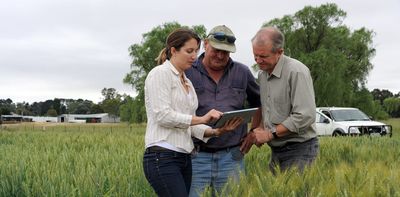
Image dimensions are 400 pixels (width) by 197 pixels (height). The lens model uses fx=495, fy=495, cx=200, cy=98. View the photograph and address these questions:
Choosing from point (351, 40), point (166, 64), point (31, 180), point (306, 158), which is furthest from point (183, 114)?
point (351, 40)

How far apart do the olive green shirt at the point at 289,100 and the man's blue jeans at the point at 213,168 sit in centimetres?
34

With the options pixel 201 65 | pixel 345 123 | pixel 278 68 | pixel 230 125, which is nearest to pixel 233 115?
pixel 230 125

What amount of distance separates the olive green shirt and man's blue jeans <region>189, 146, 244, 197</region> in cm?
34

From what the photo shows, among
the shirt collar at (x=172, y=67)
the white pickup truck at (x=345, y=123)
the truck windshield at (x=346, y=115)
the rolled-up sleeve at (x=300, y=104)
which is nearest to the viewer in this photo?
the shirt collar at (x=172, y=67)

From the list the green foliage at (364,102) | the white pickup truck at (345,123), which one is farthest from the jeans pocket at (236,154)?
the green foliage at (364,102)

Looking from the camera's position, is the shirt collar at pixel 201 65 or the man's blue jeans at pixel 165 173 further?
the shirt collar at pixel 201 65

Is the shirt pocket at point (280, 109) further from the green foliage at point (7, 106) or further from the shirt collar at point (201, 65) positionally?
A: the green foliage at point (7, 106)

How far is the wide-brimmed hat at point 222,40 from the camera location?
3.38 meters

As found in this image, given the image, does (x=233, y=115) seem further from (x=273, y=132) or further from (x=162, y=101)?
(x=162, y=101)

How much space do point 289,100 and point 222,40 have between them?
625 mm

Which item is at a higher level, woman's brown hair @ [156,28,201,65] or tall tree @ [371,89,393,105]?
tall tree @ [371,89,393,105]

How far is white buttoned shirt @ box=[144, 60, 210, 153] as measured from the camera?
9.52ft

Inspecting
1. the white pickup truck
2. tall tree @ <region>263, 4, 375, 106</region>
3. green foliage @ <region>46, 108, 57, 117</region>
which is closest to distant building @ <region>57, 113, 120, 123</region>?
green foliage @ <region>46, 108, 57, 117</region>

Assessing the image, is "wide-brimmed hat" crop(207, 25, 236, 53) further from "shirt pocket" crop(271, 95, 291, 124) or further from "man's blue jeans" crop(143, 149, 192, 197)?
"man's blue jeans" crop(143, 149, 192, 197)
